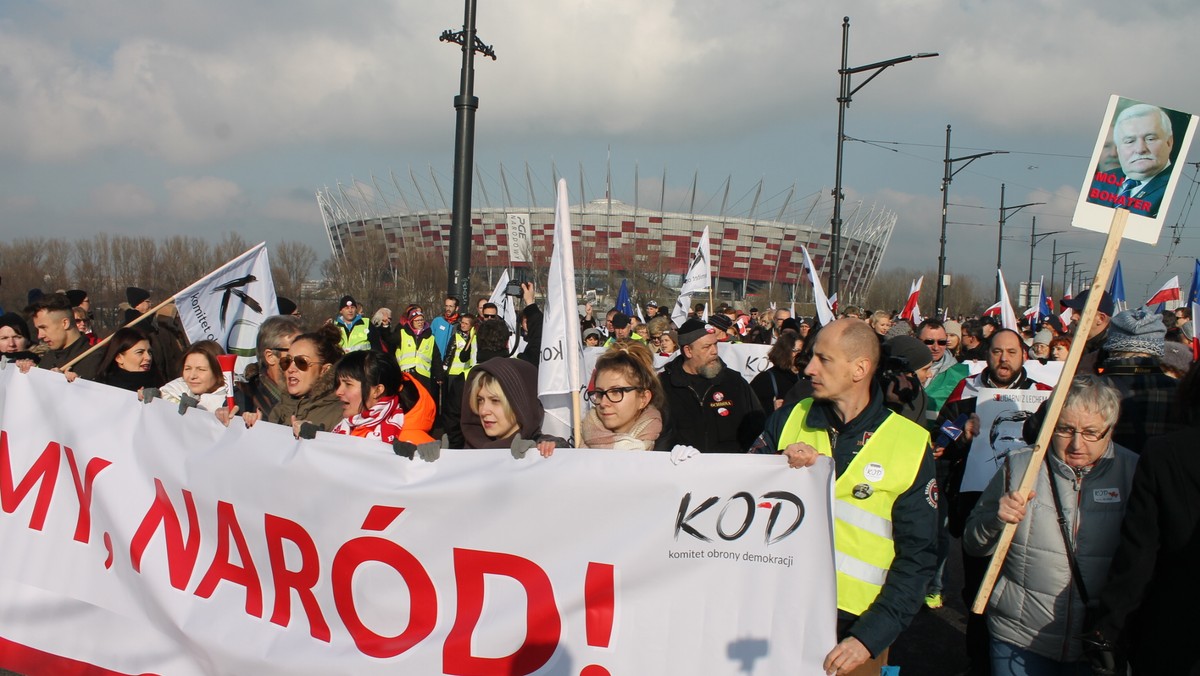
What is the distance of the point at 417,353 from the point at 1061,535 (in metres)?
9.36

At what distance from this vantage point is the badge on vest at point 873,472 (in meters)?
2.92

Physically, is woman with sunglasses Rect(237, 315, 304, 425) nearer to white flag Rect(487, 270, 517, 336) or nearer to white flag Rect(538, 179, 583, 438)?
white flag Rect(538, 179, 583, 438)

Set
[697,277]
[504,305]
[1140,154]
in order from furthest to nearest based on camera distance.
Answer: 1. [504,305]
2. [697,277]
3. [1140,154]

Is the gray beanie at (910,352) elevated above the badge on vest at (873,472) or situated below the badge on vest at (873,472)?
above

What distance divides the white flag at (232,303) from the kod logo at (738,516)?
3.91 metres

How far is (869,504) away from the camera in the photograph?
293 centimetres

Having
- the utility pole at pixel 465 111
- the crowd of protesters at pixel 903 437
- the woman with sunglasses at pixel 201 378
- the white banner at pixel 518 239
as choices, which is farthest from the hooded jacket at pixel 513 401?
the white banner at pixel 518 239

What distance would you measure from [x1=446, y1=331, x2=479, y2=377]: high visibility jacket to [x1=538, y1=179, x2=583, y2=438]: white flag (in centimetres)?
758

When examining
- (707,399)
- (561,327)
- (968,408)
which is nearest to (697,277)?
(968,408)

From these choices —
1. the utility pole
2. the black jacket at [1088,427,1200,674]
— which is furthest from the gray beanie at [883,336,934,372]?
the utility pole

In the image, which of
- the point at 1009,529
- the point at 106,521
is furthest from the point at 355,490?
the point at 1009,529

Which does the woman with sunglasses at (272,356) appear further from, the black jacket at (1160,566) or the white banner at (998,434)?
the black jacket at (1160,566)

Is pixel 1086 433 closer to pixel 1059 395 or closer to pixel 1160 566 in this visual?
pixel 1059 395

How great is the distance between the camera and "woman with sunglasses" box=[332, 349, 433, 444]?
427 cm
